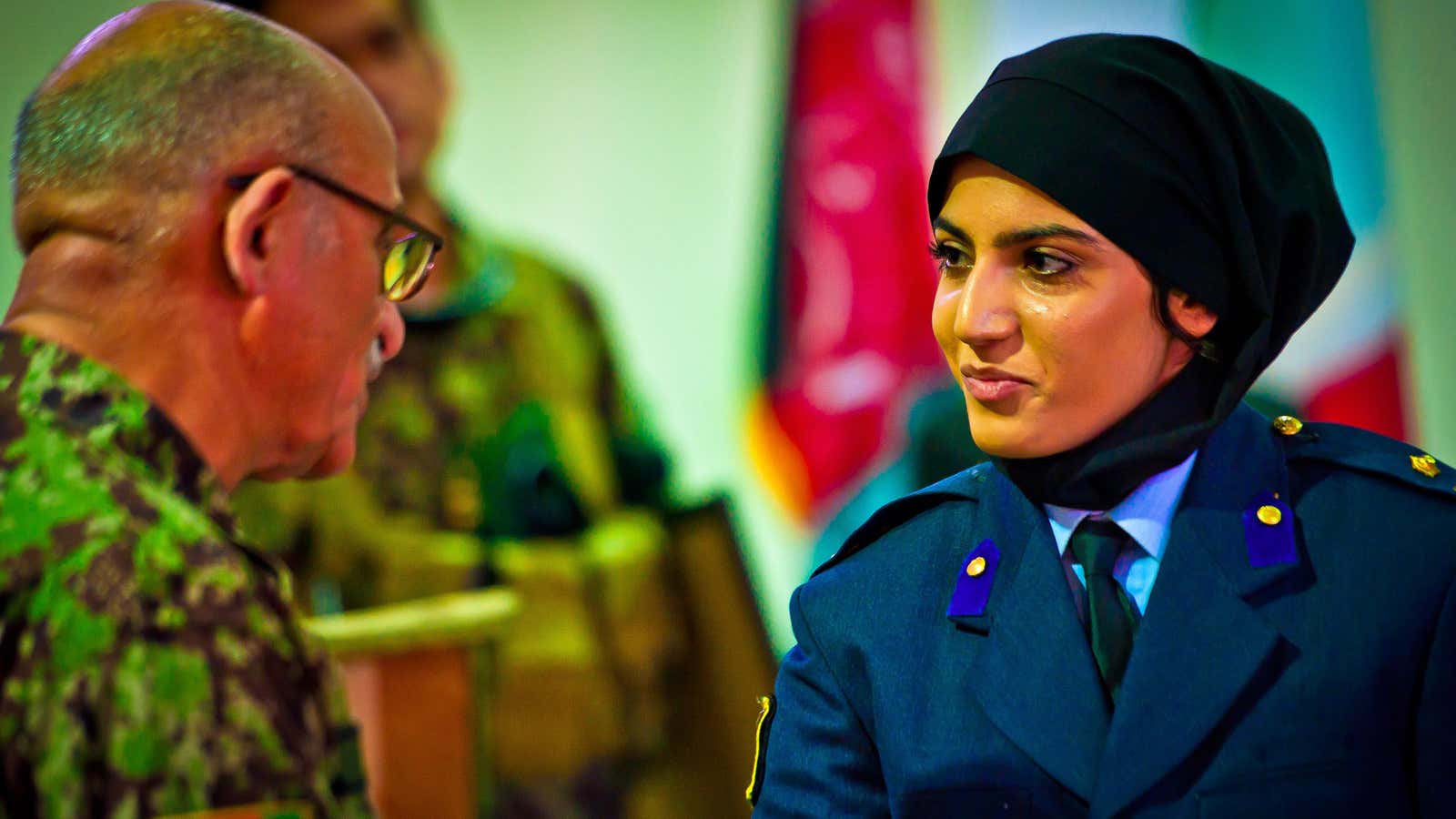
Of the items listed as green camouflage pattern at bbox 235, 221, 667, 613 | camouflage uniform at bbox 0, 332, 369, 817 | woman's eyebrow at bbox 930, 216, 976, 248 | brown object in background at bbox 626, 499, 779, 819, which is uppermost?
woman's eyebrow at bbox 930, 216, 976, 248

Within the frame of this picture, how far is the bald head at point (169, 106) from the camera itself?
1.43m

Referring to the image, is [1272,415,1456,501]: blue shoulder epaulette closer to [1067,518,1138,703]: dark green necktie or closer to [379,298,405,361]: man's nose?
[1067,518,1138,703]: dark green necktie

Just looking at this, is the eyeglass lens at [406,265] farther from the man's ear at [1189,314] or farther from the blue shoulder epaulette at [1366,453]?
the blue shoulder epaulette at [1366,453]

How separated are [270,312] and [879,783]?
752mm

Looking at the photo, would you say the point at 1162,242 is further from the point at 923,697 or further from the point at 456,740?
the point at 456,740

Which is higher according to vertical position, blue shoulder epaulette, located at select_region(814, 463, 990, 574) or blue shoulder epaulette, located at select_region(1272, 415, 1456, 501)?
blue shoulder epaulette, located at select_region(1272, 415, 1456, 501)

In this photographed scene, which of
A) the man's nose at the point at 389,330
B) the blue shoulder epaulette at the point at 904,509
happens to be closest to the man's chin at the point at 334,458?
the man's nose at the point at 389,330

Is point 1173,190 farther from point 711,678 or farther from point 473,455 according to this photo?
point 711,678

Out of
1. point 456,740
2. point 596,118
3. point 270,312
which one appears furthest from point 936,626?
point 596,118

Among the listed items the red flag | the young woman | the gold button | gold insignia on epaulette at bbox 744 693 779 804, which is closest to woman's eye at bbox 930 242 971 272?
the young woman

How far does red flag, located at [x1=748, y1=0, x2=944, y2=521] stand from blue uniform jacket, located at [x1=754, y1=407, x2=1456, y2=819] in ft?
10.4

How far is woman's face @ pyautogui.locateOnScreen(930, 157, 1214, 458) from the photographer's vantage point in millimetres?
1361

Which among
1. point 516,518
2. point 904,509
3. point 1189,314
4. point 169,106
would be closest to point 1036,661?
point 904,509

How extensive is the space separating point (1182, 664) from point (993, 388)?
0.98 feet
